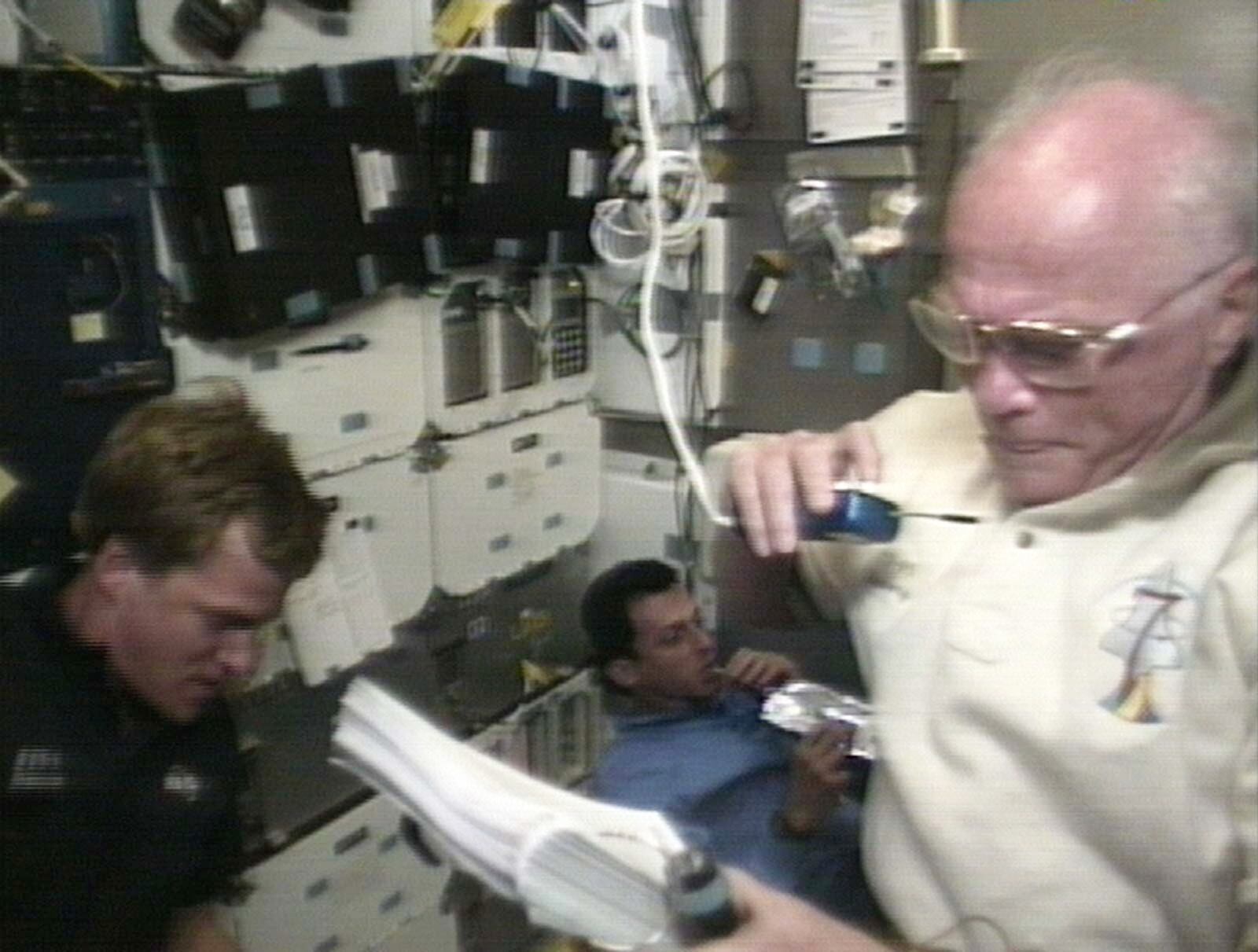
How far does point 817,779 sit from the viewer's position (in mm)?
725

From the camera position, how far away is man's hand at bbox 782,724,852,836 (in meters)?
0.70

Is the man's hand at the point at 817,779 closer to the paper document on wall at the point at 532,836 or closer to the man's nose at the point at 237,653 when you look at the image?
the paper document on wall at the point at 532,836

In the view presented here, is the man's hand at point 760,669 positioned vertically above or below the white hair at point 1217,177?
below

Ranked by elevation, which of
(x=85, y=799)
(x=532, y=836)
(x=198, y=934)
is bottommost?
(x=198, y=934)

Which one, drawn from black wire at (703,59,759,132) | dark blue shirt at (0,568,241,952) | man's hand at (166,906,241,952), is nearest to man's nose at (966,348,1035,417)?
black wire at (703,59,759,132)

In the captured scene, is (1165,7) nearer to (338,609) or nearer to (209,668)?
(209,668)

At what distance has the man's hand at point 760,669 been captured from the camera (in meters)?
0.80

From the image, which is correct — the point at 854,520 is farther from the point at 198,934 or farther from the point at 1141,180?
the point at 198,934

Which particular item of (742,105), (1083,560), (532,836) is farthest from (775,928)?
(742,105)

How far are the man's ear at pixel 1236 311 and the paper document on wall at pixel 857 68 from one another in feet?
0.95

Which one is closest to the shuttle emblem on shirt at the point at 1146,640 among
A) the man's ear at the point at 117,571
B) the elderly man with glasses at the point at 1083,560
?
the elderly man with glasses at the point at 1083,560

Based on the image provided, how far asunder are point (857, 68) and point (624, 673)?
0.47m

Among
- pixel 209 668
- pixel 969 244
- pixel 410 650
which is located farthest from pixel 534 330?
pixel 969 244

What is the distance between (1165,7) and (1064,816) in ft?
1.17
